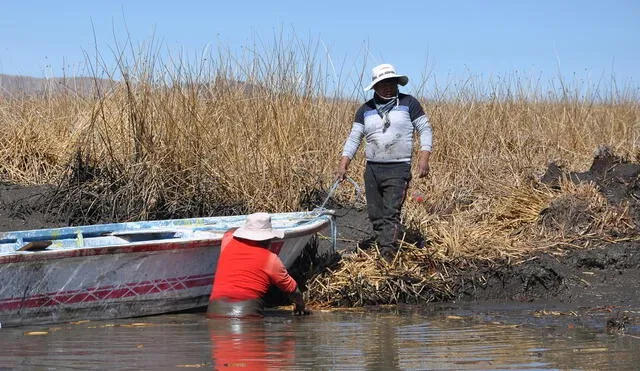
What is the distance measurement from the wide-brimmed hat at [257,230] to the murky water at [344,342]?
0.67m

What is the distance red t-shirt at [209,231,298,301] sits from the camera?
26.0 ft

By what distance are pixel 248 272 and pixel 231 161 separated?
10.5 ft

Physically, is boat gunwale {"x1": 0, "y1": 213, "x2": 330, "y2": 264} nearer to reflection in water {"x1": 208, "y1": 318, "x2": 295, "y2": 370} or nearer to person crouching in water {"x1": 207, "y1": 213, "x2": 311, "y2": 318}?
person crouching in water {"x1": 207, "y1": 213, "x2": 311, "y2": 318}

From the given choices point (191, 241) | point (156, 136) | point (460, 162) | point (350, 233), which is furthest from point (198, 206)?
point (460, 162)

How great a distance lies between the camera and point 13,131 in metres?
13.1

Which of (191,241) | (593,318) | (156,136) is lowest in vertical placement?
(593,318)

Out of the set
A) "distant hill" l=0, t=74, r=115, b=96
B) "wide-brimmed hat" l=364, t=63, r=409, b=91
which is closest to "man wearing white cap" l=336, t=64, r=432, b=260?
"wide-brimmed hat" l=364, t=63, r=409, b=91

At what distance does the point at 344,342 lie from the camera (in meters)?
7.04

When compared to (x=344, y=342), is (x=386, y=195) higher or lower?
higher

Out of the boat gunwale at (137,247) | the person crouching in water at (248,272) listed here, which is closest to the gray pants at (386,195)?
the boat gunwale at (137,247)

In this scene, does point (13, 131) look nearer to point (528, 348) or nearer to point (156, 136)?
point (156, 136)

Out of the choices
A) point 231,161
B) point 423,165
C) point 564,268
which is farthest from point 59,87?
point 564,268

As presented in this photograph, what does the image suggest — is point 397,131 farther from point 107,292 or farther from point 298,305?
point 107,292

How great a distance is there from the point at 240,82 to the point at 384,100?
3407 mm
